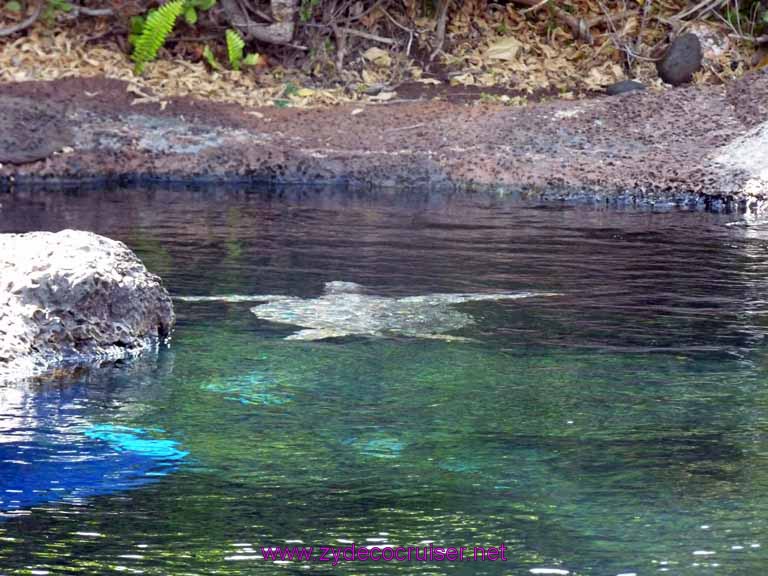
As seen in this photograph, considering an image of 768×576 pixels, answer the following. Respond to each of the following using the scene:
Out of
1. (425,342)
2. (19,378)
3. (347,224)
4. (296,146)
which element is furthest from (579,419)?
(296,146)

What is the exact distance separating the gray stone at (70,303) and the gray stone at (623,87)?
11.3m

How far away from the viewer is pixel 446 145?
606 inches

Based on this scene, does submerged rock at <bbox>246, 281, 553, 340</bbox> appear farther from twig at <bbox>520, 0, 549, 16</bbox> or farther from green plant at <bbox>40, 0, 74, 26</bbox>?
green plant at <bbox>40, 0, 74, 26</bbox>

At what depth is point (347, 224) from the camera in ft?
40.8

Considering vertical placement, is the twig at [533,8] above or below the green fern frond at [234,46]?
above

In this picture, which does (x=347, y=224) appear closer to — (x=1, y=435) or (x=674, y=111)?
(x=674, y=111)

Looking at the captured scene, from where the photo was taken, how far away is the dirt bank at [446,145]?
48.2 ft

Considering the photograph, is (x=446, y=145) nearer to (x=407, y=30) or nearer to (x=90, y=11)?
(x=407, y=30)

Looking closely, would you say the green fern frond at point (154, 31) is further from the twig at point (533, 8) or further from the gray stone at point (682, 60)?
the gray stone at point (682, 60)

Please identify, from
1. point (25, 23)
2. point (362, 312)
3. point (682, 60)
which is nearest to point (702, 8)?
point (682, 60)

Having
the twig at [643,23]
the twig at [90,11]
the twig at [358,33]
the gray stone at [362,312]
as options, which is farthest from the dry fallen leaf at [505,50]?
the gray stone at [362,312]

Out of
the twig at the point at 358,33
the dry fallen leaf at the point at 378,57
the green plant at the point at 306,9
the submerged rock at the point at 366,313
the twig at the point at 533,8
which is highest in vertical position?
the twig at the point at 533,8

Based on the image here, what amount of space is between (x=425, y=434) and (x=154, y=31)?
41.7 ft

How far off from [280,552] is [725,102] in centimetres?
1286
